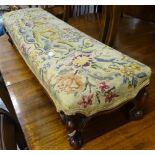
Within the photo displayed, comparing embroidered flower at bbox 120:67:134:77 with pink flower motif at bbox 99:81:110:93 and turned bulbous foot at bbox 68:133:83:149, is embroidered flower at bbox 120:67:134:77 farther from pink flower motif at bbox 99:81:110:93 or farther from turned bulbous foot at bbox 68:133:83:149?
turned bulbous foot at bbox 68:133:83:149

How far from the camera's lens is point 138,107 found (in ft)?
3.42

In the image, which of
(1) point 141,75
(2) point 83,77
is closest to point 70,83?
(2) point 83,77

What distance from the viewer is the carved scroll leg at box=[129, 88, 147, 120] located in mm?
1002

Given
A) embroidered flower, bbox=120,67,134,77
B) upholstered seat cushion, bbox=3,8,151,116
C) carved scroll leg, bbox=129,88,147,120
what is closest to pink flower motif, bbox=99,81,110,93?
upholstered seat cushion, bbox=3,8,151,116

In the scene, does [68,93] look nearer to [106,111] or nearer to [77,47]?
[106,111]

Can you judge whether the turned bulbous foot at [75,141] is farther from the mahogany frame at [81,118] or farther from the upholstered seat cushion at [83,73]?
the upholstered seat cushion at [83,73]

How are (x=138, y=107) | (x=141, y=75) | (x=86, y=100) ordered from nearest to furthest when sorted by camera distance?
1. (x=86, y=100)
2. (x=141, y=75)
3. (x=138, y=107)

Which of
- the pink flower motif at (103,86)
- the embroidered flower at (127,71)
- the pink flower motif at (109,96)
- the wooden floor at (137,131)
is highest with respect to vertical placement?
the embroidered flower at (127,71)

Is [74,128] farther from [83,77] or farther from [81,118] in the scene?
[83,77]

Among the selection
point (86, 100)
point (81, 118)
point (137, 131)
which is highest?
point (86, 100)

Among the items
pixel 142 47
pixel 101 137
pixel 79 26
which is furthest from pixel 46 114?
pixel 79 26

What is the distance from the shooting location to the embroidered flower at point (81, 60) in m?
0.96

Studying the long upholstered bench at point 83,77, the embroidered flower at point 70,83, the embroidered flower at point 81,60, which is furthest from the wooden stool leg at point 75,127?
the embroidered flower at point 81,60

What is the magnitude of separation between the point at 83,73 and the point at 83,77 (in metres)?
0.03
